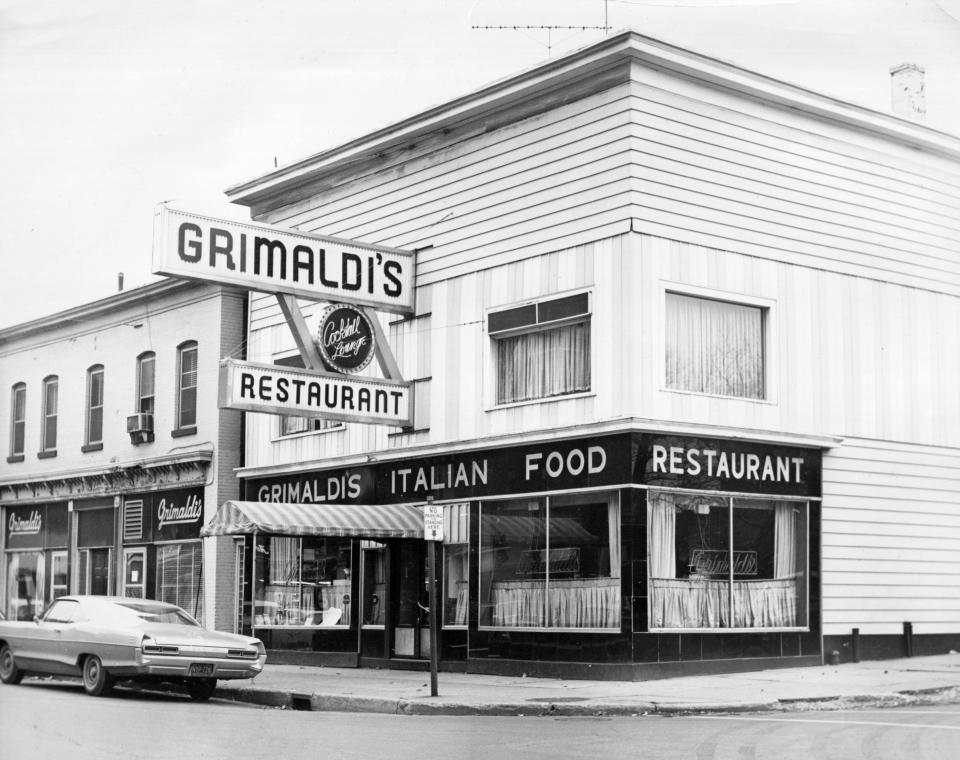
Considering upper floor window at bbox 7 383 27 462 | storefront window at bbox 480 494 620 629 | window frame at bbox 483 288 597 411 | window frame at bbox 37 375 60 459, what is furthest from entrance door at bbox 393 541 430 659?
upper floor window at bbox 7 383 27 462

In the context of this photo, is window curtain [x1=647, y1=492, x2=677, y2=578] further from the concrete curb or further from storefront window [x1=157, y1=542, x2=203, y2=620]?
storefront window [x1=157, y1=542, x2=203, y2=620]

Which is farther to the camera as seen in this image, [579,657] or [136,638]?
[579,657]

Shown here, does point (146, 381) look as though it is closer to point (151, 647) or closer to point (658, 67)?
point (151, 647)

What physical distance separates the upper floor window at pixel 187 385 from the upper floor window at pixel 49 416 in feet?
18.2


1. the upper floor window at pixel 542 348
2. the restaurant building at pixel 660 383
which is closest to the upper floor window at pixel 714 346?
the restaurant building at pixel 660 383

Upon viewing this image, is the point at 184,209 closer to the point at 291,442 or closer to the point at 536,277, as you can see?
the point at 536,277

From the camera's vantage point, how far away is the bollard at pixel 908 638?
21141mm

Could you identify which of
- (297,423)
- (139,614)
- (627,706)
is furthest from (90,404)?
(627,706)

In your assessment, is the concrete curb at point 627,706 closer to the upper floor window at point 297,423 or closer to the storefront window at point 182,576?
the upper floor window at point 297,423

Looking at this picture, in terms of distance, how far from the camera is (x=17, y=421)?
34938mm

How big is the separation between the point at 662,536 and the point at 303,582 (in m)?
8.53

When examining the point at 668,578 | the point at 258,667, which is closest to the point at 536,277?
the point at 668,578

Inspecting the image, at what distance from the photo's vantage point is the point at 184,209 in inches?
774

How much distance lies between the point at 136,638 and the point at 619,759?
26.9 feet
